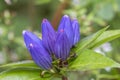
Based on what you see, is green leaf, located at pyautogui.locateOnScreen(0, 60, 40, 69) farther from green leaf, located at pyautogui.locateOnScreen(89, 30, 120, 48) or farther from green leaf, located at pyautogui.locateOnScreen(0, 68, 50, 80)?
green leaf, located at pyautogui.locateOnScreen(89, 30, 120, 48)

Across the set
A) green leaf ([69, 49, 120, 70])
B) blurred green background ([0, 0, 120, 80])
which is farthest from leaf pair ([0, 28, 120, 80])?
blurred green background ([0, 0, 120, 80])

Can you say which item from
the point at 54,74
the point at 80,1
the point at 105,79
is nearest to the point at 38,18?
the point at 80,1

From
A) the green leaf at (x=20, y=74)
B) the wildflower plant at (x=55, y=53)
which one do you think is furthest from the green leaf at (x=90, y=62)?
the green leaf at (x=20, y=74)

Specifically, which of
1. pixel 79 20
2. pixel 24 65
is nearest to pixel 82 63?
pixel 24 65

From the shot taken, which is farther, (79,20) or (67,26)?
(79,20)

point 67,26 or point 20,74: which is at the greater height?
point 67,26

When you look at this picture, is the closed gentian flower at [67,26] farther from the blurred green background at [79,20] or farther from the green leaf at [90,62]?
the blurred green background at [79,20]

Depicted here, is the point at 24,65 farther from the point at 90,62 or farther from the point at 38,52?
the point at 90,62

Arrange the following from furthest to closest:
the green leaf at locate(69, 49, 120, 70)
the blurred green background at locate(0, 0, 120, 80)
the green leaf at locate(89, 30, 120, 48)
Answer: the blurred green background at locate(0, 0, 120, 80) < the green leaf at locate(89, 30, 120, 48) < the green leaf at locate(69, 49, 120, 70)
